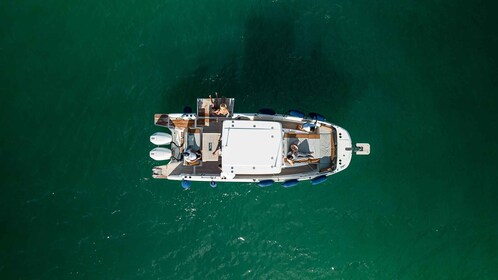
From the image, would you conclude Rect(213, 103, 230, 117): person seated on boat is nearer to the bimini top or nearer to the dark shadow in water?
the bimini top

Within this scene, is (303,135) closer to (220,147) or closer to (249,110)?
(249,110)

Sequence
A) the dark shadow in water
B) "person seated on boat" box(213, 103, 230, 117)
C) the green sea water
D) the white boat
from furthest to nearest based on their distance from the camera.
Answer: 1. the dark shadow in water
2. the green sea water
3. the white boat
4. "person seated on boat" box(213, 103, 230, 117)

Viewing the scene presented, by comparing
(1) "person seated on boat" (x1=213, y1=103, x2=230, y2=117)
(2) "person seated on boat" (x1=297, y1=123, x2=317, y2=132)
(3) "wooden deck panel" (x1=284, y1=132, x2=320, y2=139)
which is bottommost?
(3) "wooden deck panel" (x1=284, y1=132, x2=320, y2=139)

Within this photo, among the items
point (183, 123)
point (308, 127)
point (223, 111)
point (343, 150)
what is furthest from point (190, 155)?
point (343, 150)

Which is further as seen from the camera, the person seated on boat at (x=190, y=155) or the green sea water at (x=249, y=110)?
the green sea water at (x=249, y=110)

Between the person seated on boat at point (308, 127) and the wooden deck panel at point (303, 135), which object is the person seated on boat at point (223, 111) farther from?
the person seated on boat at point (308, 127)

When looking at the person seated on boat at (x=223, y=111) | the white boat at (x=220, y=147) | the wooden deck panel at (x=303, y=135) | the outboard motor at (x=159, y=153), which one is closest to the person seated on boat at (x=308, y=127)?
the white boat at (x=220, y=147)

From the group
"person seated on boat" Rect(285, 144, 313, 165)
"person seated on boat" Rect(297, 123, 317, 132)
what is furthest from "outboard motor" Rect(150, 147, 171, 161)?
"person seated on boat" Rect(297, 123, 317, 132)
